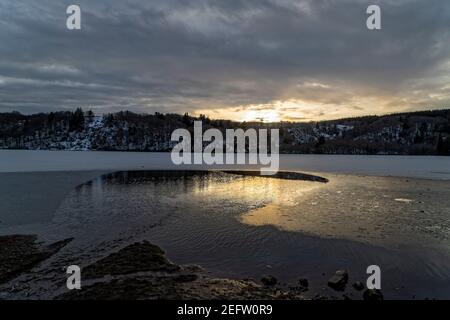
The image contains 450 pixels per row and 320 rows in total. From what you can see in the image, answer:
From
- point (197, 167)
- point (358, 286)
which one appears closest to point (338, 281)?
point (358, 286)

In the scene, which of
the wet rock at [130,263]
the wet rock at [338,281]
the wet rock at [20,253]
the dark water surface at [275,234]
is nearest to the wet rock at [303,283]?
the dark water surface at [275,234]

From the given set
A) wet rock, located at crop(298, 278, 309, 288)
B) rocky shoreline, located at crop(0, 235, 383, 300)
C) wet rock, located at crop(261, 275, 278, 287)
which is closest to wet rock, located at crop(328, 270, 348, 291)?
rocky shoreline, located at crop(0, 235, 383, 300)

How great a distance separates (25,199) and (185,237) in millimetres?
16212

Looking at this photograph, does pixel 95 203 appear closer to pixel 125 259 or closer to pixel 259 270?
pixel 125 259

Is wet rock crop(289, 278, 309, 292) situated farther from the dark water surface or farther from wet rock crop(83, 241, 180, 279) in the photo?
wet rock crop(83, 241, 180, 279)

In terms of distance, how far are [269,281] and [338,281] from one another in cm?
235

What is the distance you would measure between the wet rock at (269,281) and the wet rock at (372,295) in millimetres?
2844

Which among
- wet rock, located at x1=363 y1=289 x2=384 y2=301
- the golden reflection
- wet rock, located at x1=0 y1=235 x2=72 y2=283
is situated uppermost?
A: wet rock, located at x1=0 y1=235 x2=72 y2=283

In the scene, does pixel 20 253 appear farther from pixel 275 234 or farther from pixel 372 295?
pixel 372 295

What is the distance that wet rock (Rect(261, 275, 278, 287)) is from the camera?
34.6ft

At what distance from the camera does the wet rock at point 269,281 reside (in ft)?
34.6

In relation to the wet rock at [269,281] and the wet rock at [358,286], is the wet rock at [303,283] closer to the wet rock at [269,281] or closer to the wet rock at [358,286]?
the wet rock at [269,281]

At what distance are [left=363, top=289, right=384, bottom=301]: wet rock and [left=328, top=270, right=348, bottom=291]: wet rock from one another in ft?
2.63
